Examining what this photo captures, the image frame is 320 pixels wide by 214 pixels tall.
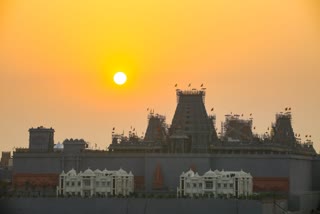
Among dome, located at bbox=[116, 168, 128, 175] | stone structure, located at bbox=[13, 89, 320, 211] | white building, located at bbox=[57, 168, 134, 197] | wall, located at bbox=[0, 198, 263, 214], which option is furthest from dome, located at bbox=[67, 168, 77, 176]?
stone structure, located at bbox=[13, 89, 320, 211]

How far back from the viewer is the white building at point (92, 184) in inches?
3873

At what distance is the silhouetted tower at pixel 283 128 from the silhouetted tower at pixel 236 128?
3.78m

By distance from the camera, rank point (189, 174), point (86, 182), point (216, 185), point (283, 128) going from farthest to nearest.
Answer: point (283, 128) < point (86, 182) < point (189, 174) < point (216, 185)

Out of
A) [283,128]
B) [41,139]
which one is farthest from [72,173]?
[283,128]

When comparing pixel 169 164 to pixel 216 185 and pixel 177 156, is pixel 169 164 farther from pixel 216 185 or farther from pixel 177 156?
pixel 216 185

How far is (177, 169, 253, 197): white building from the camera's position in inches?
3713

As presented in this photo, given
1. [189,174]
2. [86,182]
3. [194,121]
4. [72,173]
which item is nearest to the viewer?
[189,174]

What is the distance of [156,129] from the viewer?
380 ft

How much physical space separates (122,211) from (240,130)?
3044 centimetres

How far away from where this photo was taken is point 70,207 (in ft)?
314

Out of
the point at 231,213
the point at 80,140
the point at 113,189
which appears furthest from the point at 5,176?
the point at 231,213

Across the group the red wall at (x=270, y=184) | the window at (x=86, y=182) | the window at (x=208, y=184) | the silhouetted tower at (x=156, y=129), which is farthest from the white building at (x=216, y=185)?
the silhouetted tower at (x=156, y=129)

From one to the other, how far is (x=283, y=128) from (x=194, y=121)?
20.5 meters

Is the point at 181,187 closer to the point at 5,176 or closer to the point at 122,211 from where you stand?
the point at 122,211
